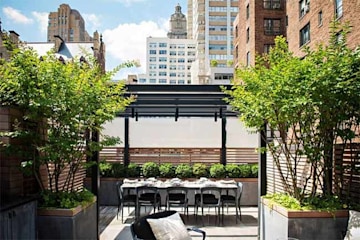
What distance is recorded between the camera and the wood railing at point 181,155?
36.4 feet

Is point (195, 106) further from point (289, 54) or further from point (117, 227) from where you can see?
point (289, 54)

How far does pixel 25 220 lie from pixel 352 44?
40.9 feet

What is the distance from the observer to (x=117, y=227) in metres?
7.46

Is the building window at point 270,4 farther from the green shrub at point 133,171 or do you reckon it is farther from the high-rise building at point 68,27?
the green shrub at point 133,171

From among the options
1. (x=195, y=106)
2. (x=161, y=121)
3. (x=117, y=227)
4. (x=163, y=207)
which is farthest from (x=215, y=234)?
(x=161, y=121)

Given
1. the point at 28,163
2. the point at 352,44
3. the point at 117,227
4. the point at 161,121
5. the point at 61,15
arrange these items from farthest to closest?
the point at 61,15, the point at 352,44, the point at 161,121, the point at 117,227, the point at 28,163

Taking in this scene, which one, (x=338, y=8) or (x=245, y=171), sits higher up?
(x=338, y=8)

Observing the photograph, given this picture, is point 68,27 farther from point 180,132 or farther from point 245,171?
point 245,171

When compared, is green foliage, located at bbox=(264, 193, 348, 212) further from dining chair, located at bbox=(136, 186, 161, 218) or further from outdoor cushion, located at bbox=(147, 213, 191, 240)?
dining chair, located at bbox=(136, 186, 161, 218)

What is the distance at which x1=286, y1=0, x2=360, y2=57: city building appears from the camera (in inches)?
523

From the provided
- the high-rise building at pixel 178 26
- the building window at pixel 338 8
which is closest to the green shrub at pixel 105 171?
the building window at pixel 338 8

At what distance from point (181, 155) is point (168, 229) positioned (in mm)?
6648

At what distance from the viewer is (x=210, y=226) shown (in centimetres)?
764

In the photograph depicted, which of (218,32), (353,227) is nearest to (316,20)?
(353,227)
